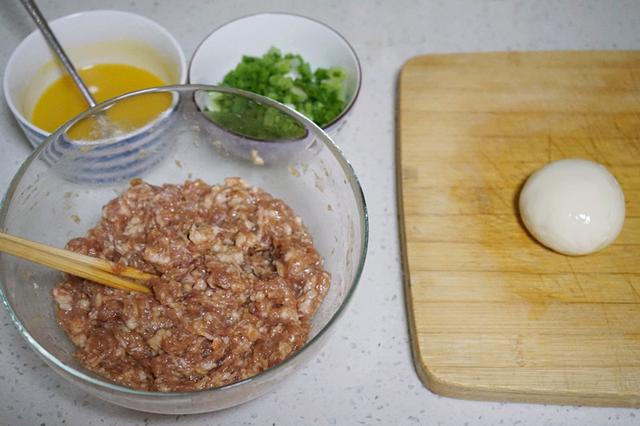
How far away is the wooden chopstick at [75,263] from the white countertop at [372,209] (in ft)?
1.33

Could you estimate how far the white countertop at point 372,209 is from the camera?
176 cm


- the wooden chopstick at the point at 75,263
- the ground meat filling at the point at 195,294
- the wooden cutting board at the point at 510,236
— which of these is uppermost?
the wooden chopstick at the point at 75,263

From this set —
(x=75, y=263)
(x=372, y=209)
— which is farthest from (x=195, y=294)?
(x=372, y=209)

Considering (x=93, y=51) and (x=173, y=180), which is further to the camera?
(x=93, y=51)

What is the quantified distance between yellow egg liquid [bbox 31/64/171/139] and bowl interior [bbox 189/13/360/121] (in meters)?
0.22

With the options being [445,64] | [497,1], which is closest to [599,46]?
[497,1]

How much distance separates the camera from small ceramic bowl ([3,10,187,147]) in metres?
2.09

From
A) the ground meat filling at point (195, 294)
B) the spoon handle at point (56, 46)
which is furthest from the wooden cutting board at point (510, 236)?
the spoon handle at point (56, 46)

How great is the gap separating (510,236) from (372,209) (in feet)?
1.48

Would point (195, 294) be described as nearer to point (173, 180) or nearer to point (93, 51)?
point (173, 180)

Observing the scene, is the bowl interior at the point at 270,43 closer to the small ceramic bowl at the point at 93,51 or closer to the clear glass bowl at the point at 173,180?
the small ceramic bowl at the point at 93,51

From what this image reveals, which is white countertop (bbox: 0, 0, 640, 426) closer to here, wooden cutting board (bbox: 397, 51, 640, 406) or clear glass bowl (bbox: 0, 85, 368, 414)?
wooden cutting board (bbox: 397, 51, 640, 406)

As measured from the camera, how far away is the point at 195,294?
1593 mm

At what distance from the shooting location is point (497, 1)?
9.00ft
